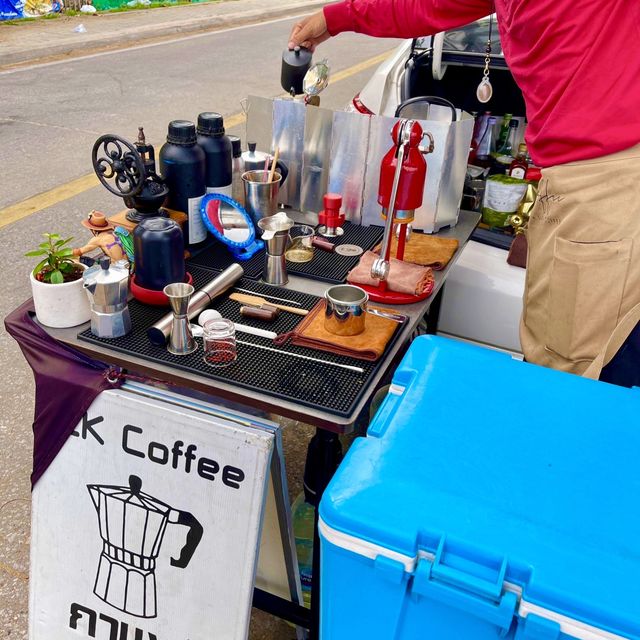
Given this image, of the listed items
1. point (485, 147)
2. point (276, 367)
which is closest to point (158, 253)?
point (276, 367)

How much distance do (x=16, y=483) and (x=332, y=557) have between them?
162cm

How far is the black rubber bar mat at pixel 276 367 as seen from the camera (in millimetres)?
1298

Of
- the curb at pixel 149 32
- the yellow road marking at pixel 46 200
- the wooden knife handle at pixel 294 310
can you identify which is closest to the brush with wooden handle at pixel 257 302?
the wooden knife handle at pixel 294 310

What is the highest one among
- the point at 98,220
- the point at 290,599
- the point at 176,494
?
the point at 98,220

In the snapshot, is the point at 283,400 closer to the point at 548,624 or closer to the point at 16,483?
the point at 548,624

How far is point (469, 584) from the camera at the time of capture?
0.86 metres

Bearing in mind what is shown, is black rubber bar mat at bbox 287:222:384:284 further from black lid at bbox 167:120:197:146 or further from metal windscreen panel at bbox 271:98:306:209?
black lid at bbox 167:120:197:146

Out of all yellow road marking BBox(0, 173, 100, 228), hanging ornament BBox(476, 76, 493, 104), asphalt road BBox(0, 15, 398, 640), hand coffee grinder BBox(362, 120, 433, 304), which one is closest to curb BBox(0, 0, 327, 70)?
asphalt road BBox(0, 15, 398, 640)

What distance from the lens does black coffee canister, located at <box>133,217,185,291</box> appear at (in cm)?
148

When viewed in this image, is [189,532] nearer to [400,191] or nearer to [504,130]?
[400,191]

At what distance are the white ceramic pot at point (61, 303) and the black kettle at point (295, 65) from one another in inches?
46.4

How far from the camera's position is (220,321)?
56.2 inches

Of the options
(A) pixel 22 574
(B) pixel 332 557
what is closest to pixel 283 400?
(B) pixel 332 557

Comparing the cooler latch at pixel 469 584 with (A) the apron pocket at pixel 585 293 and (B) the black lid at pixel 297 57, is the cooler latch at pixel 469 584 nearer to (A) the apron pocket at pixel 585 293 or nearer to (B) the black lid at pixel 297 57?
(A) the apron pocket at pixel 585 293
